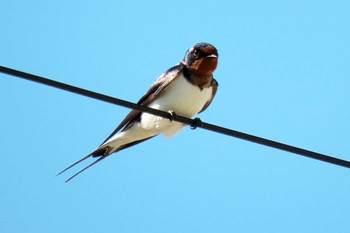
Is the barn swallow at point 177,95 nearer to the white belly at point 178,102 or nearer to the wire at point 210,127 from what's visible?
the white belly at point 178,102

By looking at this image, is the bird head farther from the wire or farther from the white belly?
the wire

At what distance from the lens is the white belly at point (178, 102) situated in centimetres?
448

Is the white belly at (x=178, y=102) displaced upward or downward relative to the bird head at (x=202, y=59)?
downward

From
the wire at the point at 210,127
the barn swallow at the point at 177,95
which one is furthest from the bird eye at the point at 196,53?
the wire at the point at 210,127

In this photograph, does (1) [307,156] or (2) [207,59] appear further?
(2) [207,59]

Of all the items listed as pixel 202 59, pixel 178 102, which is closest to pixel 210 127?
pixel 178 102

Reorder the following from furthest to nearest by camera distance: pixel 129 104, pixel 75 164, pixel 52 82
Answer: pixel 75 164
pixel 129 104
pixel 52 82

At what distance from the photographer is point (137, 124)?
15.5 ft

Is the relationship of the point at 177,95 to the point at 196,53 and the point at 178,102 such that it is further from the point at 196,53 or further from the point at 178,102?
the point at 196,53

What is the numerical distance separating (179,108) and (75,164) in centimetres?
68

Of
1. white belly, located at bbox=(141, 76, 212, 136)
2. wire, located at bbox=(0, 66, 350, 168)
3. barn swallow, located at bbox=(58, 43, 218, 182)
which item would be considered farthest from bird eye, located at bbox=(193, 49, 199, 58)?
wire, located at bbox=(0, 66, 350, 168)

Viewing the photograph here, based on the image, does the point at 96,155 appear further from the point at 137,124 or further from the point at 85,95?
the point at 85,95

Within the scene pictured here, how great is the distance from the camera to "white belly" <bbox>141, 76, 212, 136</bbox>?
4477 mm

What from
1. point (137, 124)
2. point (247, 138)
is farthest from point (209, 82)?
point (247, 138)
